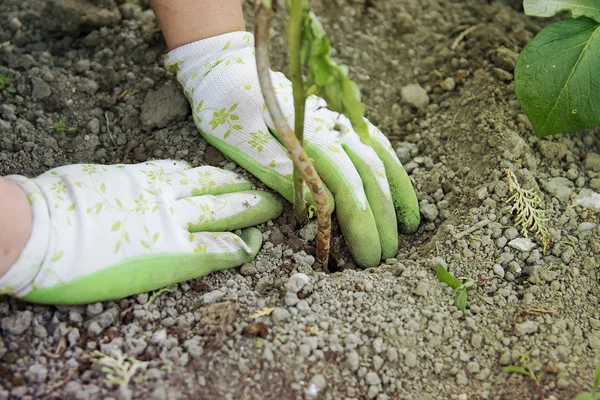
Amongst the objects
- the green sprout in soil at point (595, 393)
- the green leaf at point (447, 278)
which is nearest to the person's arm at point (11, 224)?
the green leaf at point (447, 278)

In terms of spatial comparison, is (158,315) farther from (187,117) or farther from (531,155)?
(531,155)

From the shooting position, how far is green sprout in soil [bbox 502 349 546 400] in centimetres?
117

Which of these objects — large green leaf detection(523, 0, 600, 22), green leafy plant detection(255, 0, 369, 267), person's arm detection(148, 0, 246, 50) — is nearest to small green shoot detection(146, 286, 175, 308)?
green leafy plant detection(255, 0, 369, 267)

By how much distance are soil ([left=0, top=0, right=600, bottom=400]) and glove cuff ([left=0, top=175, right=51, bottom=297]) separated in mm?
71

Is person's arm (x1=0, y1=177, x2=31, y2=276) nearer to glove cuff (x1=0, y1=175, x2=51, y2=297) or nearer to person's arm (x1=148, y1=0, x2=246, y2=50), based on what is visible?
glove cuff (x1=0, y1=175, x2=51, y2=297)

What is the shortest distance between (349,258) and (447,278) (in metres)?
0.27

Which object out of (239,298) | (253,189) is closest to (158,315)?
(239,298)

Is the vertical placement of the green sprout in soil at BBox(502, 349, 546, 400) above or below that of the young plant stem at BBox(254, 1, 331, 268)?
below

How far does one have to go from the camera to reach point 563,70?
1461mm

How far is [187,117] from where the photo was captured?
167 centimetres

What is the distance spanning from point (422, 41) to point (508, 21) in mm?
280

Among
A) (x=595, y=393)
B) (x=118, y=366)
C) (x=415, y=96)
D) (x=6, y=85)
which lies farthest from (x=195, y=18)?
(x=595, y=393)

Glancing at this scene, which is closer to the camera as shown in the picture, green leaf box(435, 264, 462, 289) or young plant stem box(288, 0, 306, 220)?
young plant stem box(288, 0, 306, 220)

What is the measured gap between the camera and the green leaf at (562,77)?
1.45 meters
